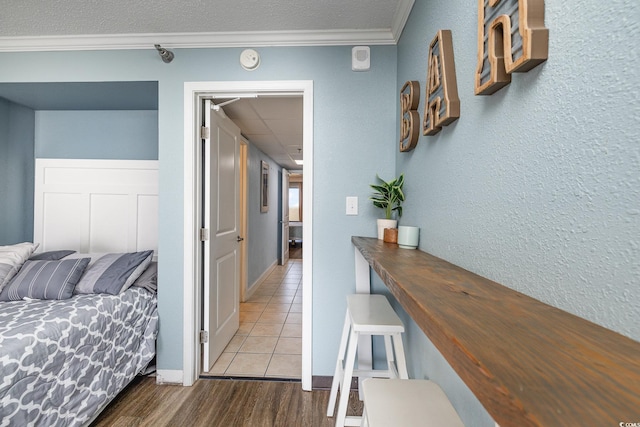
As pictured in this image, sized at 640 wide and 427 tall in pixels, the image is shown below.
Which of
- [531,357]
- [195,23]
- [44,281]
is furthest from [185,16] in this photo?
[531,357]

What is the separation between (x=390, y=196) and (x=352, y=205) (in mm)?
300

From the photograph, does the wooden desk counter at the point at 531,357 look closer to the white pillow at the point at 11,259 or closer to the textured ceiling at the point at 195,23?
the textured ceiling at the point at 195,23

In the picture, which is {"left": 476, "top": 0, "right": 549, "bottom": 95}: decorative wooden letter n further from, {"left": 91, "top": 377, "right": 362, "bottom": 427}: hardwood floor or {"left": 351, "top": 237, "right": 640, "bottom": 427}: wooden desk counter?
{"left": 91, "top": 377, "right": 362, "bottom": 427}: hardwood floor

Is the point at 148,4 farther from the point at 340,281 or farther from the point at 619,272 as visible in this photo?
the point at 619,272

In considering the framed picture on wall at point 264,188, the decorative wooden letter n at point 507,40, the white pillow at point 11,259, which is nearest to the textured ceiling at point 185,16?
the decorative wooden letter n at point 507,40

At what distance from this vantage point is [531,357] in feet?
1.12

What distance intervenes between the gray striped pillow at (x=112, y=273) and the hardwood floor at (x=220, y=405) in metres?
0.70

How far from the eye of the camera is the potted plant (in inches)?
64.4

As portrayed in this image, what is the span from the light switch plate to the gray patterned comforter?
1.55 metres

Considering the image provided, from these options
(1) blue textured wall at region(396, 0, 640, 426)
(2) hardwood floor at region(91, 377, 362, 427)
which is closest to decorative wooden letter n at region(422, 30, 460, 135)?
(1) blue textured wall at region(396, 0, 640, 426)

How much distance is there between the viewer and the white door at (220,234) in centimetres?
204

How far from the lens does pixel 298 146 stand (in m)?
4.20

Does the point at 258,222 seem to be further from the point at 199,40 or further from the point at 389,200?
the point at 389,200

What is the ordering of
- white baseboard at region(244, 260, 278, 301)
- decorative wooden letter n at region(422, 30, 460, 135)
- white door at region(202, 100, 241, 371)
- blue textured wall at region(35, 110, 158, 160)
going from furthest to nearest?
white baseboard at region(244, 260, 278, 301) → blue textured wall at region(35, 110, 158, 160) → white door at region(202, 100, 241, 371) → decorative wooden letter n at region(422, 30, 460, 135)
